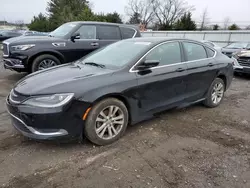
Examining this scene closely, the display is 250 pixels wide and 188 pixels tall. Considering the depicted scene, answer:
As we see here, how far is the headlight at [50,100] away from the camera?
2.85 meters

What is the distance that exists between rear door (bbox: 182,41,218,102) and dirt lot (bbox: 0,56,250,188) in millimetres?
651

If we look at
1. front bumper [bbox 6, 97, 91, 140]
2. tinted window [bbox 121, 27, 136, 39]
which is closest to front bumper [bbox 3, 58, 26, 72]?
tinted window [bbox 121, 27, 136, 39]

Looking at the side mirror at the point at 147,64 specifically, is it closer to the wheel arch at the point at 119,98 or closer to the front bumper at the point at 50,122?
the wheel arch at the point at 119,98

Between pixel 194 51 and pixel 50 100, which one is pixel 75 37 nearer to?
pixel 194 51

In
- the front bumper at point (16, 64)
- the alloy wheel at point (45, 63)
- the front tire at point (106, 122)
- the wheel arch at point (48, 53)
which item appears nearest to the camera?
the front tire at point (106, 122)

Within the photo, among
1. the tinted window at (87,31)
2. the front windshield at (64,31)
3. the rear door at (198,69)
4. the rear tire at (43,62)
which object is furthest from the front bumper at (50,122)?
the tinted window at (87,31)

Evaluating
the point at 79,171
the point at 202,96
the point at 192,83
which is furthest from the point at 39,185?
the point at 202,96

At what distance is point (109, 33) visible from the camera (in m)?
7.72

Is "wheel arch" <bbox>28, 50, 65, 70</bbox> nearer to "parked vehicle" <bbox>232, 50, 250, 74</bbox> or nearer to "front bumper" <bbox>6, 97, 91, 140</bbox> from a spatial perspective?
"front bumper" <bbox>6, 97, 91, 140</bbox>

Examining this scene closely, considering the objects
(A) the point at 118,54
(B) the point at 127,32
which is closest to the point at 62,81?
(A) the point at 118,54

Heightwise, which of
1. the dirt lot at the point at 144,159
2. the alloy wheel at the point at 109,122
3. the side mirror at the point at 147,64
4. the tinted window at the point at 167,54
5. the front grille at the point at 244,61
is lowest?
the dirt lot at the point at 144,159

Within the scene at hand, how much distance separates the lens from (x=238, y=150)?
335 cm

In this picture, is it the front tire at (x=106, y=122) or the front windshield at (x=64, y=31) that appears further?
the front windshield at (x=64, y=31)

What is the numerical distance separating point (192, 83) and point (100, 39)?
13.4ft
